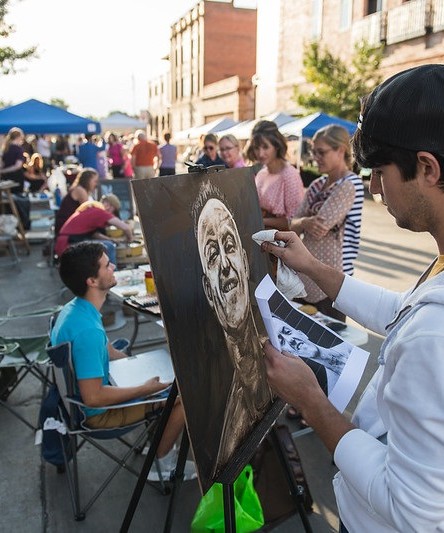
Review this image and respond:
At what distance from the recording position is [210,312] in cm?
147

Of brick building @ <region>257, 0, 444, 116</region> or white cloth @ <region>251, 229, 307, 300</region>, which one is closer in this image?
white cloth @ <region>251, 229, 307, 300</region>

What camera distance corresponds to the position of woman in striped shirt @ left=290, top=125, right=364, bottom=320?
303 cm

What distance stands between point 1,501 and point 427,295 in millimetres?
2441

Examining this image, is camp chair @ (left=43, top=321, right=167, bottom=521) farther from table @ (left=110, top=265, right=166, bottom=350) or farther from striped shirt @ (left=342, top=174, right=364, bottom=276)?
striped shirt @ (left=342, top=174, right=364, bottom=276)

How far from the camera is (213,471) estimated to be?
1345mm

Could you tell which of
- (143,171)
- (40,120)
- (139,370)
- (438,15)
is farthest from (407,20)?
(139,370)

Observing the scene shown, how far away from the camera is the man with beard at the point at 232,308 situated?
1.48 metres

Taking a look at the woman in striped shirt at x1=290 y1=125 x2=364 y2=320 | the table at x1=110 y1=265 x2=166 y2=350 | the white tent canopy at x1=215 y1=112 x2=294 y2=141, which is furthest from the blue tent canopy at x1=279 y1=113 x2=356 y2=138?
the woman in striped shirt at x1=290 y1=125 x2=364 y2=320

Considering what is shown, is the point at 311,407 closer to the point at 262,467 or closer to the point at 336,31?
the point at 262,467

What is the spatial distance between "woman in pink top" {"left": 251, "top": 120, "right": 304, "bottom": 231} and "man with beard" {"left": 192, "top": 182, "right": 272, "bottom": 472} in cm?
200

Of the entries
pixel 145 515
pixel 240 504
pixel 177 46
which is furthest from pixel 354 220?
pixel 177 46

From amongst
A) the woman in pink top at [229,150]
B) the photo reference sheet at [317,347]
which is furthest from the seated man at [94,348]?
the woman in pink top at [229,150]

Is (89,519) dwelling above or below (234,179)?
below

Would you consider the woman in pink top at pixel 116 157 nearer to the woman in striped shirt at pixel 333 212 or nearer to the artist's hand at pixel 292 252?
the woman in striped shirt at pixel 333 212
